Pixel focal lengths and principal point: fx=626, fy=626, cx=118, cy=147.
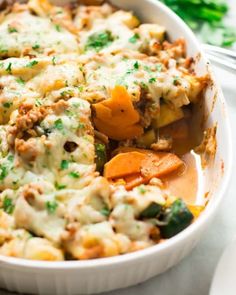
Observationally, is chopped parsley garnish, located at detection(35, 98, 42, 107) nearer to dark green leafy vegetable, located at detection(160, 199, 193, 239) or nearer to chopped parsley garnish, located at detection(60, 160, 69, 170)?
chopped parsley garnish, located at detection(60, 160, 69, 170)

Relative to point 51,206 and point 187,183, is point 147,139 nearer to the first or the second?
point 187,183

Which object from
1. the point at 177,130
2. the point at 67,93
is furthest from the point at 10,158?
the point at 177,130

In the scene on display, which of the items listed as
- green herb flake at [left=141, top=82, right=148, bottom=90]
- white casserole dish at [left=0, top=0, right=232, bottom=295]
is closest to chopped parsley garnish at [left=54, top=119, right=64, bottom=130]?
green herb flake at [left=141, top=82, right=148, bottom=90]

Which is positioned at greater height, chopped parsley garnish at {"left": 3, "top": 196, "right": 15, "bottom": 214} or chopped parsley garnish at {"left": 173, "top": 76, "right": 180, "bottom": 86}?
chopped parsley garnish at {"left": 173, "top": 76, "right": 180, "bottom": 86}

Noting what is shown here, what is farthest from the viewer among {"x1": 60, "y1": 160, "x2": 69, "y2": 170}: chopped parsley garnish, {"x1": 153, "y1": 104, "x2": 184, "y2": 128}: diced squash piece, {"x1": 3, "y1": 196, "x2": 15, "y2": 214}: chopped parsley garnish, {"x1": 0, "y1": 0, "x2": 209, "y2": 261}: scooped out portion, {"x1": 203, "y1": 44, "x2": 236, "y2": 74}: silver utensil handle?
{"x1": 203, "y1": 44, "x2": 236, "y2": 74}: silver utensil handle

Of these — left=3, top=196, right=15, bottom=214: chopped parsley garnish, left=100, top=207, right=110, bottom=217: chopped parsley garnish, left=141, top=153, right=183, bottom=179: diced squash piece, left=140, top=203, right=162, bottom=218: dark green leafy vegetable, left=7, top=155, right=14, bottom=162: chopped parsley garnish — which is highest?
left=140, top=203, right=162, bottom=218: dark green leafy vegetable

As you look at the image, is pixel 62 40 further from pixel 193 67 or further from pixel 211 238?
pixel 211 238
